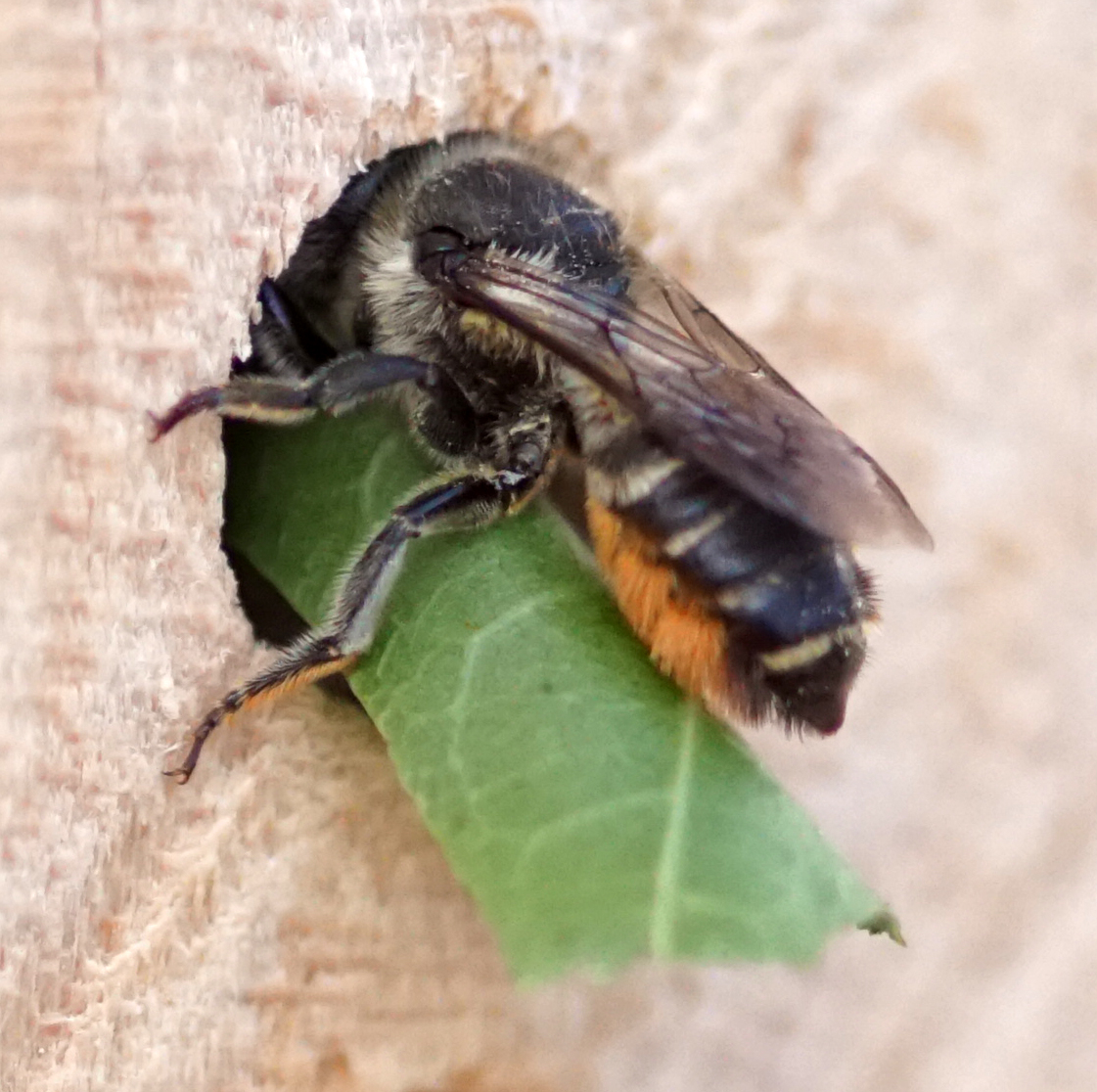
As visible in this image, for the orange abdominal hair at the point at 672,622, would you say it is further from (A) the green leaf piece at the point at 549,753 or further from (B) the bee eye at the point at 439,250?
(B) the bee eye at the point at 439,250

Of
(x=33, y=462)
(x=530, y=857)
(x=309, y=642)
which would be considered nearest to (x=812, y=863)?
(x=530, y=857)

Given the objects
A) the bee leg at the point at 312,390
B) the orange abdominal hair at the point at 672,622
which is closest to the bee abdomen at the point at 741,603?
the orange abdominal hair at the point at 672,622

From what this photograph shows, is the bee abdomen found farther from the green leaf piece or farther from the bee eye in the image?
the bee eye

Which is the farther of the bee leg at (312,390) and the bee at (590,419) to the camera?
the bee at (590,419)

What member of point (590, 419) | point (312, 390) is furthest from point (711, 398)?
point (312, 390)

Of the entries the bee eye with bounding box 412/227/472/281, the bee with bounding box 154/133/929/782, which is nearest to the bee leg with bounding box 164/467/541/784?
the bee with bounding box 154/133/929/782

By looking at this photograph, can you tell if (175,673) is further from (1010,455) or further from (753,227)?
(1010,455)
